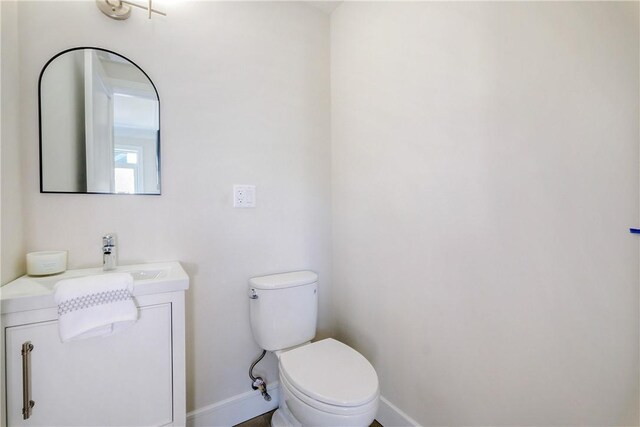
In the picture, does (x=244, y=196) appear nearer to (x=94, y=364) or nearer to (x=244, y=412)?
(x=94, y=364)

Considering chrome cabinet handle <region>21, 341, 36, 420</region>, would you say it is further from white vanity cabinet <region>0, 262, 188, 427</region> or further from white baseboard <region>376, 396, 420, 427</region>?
white baseboard <region>376, 396, 420, 427</region>

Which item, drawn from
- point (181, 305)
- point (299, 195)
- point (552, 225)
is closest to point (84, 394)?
point (181, 305)

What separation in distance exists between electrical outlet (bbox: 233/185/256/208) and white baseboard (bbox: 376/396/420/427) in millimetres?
1273

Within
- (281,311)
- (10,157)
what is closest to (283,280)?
(281,311)

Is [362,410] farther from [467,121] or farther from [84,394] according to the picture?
[467,121]

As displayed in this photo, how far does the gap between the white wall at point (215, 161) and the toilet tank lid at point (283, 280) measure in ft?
0.26

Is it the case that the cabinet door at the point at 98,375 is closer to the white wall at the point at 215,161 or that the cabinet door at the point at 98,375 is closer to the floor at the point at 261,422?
the white wall at the point at 215,161

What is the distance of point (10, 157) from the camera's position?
97 cm

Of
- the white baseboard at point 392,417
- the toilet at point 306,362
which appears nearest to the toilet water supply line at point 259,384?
the toilet at point 306,362

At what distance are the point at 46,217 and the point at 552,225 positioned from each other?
6.07 feet

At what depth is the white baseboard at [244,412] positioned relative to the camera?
1361 mm

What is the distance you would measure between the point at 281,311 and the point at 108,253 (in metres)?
0.81

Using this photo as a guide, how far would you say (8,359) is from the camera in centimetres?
81

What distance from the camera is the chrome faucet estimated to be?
1120 millimetres
